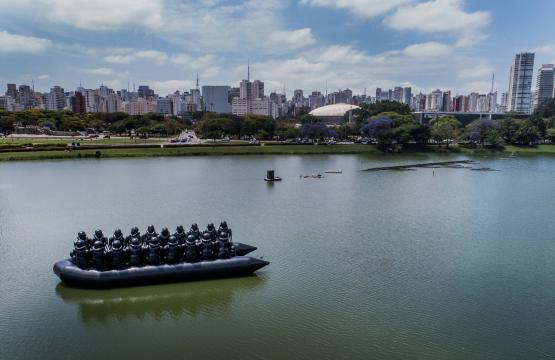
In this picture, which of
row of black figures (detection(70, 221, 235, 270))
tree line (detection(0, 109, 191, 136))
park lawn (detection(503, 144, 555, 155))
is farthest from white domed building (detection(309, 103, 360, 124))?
row of black figures (detection(70, 221, 235, 270))

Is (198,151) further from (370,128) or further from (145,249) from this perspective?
(145,249)

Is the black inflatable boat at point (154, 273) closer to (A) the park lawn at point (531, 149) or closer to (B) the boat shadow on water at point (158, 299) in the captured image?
(B) the boat shadow on water at point (158, 299)

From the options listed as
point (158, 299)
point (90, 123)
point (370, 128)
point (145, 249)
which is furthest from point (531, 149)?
point (90, 123)

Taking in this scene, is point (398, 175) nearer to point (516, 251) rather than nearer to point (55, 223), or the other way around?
point (516, 251)

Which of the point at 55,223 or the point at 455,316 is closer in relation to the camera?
the point at 455,316

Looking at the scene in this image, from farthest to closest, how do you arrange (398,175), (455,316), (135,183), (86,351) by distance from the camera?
(398,175)
(135,183)
(455,316)
(86,351)

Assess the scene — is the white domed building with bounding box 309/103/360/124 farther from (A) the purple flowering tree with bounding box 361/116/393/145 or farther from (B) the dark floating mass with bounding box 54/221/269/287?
(B) the dark floating mass with bounding box 54/221/269/287

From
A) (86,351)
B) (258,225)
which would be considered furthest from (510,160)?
(86,351)
